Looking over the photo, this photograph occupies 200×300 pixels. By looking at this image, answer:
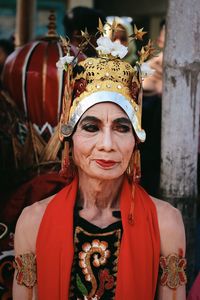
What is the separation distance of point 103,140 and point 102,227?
0.42m

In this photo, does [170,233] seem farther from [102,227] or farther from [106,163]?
[106,163]

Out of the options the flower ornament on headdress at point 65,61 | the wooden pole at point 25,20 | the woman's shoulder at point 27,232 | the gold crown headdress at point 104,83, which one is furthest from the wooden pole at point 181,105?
the wooden pole at point 25,20

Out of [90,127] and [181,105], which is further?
[181,105]

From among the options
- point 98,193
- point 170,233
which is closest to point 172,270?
point 170,233

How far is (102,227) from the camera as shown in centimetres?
265

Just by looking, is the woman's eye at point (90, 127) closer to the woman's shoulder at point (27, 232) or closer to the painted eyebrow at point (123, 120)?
the painted eyebrow at point (123, 120)

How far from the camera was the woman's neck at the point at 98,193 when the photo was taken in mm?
2688

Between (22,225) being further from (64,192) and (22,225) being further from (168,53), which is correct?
(168,53)

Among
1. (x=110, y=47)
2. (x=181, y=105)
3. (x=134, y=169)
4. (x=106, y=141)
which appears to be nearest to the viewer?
(x=106, y=141)

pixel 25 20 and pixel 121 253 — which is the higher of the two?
pixel 25 20

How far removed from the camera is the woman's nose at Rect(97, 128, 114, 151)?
8.21 ft

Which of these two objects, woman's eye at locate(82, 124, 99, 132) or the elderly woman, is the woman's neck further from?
woman's eye at locate(82, 124, 99, 132)

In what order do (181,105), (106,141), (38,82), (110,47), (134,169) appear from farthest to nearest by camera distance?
(38,82), (181,105), (134,169), (110,47), (106,141)

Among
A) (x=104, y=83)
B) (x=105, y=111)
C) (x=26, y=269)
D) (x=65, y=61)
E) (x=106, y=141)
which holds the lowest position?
(x=26, y=269)
